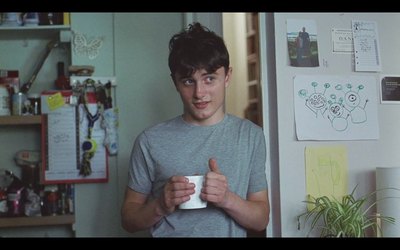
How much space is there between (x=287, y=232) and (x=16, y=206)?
3.66 ft

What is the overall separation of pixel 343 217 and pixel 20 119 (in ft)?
4.24

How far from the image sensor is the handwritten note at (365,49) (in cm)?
130

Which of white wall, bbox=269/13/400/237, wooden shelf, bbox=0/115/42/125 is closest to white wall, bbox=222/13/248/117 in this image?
wooden shelf, bbox=0/115/42/125

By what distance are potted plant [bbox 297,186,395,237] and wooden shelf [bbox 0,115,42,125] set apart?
1.13 m

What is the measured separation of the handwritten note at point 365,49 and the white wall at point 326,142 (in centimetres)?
2

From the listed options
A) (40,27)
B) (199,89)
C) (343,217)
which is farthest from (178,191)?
(40,27)

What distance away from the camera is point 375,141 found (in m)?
1.30

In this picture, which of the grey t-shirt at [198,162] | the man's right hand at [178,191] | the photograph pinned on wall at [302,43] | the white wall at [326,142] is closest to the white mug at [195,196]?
the man's right hand at [178,191]

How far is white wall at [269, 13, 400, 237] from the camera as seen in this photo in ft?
4.17

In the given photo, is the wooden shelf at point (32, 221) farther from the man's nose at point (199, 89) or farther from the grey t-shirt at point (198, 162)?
the man's nose at point (199, 89)

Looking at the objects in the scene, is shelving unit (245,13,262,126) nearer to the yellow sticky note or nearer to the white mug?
the yellow sticky note

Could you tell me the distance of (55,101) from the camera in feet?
5.80
